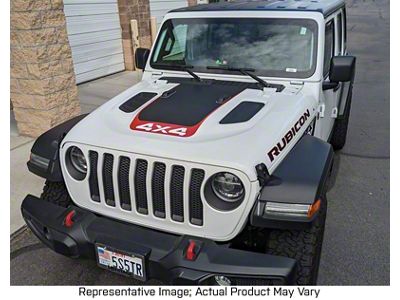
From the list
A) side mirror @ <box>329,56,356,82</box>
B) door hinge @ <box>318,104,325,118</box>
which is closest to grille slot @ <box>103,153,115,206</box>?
door hinge @ <box>318,104,325,118</box>

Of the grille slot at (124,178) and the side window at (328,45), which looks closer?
the grille slot at (124,178)

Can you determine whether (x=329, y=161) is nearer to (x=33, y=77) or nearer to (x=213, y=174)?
(x=213, y=174)

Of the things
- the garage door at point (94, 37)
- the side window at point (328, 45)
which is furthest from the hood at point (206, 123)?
the garage door at point (94, 37)

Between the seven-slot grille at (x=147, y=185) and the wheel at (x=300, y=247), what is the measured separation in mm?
456

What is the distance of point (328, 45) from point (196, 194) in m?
2.17

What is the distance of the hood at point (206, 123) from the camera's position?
2131mm

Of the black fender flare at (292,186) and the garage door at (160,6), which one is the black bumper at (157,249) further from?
the garage door at (160,6)

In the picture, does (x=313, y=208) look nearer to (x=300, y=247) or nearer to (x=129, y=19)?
(x=300, y=247)

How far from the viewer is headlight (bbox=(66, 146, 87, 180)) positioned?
2.46 m

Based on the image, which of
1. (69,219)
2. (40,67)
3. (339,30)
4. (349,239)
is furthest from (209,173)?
(40,67)

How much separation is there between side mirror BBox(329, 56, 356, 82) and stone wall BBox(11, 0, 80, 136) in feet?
11.4

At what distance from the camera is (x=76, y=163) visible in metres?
2.50

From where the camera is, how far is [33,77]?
478 cm

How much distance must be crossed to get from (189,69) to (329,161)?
1.48m
